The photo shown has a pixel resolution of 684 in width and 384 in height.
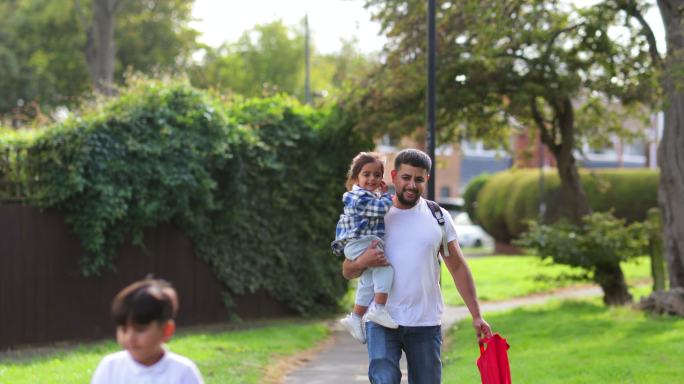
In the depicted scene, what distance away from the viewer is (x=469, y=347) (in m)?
12.2

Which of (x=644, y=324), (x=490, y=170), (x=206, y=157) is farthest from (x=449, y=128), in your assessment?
(x=490, y=170)

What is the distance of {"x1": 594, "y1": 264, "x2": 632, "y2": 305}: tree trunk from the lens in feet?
54.3

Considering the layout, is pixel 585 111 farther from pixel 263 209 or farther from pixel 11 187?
pixel 11 187

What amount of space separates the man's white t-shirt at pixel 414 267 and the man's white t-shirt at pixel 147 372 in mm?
2089

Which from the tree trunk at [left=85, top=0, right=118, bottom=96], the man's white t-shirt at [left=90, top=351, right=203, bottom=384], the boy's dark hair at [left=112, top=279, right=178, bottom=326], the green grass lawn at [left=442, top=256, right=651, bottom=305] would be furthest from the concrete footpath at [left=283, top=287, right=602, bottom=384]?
the tree trunk at [left=85, top=0, right=118, bottom=96]

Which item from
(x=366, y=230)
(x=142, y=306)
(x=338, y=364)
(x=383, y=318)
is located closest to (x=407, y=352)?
(x=383, y=318)

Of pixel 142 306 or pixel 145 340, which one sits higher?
pixel 142 306

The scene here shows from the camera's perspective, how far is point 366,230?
19.6ft

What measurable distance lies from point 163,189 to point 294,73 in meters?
35.2

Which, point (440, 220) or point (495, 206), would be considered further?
point (495, 206)

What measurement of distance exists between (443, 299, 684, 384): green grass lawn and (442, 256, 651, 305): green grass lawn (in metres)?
2.50

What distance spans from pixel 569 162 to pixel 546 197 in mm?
16639

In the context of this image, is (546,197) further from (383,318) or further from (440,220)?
(383,318)

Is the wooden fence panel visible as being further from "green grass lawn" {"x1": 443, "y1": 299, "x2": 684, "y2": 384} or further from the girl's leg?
the girl's leg
